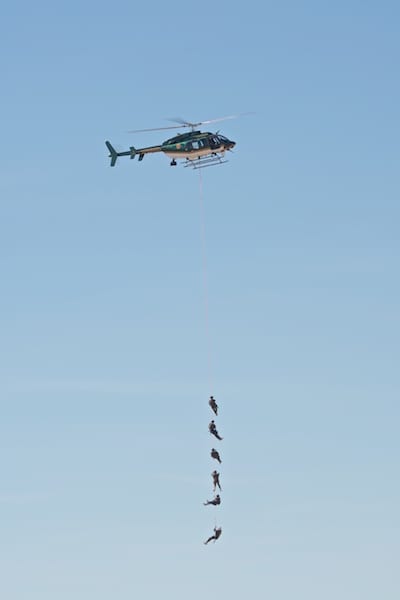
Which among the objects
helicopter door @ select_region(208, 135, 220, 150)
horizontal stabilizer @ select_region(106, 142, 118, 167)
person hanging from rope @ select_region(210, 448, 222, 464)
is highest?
horizontal stabilizer @ select_region(106, 142, 118, 167)

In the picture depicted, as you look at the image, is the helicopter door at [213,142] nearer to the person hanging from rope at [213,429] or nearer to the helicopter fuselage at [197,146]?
the helicopter fuselage at [197,146]

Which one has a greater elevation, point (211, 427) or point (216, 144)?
point (216, 144)

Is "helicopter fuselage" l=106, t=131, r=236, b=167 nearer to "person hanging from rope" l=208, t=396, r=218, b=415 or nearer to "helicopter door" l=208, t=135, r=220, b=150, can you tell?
"helicopter door" l=208, t=135, r=220, b=150

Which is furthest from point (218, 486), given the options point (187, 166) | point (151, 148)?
point (151, 148)

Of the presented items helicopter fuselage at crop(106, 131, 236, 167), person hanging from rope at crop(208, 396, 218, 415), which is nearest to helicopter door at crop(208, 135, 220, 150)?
helicopter fuselage at crop(106, 131, 236, 167)

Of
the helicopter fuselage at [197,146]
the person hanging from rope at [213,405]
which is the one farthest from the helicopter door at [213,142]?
the person hanging from rope at [213,405]

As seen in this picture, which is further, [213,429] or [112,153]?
[112,153]

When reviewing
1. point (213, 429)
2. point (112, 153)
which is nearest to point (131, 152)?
point (112, 153)

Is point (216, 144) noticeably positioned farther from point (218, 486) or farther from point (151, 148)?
point (218, 486)

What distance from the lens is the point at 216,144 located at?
103 m

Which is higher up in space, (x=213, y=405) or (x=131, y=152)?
(x=131, y=152)

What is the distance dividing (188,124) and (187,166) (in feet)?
15.8

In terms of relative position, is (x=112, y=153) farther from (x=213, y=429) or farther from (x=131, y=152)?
(x=213, y=429)

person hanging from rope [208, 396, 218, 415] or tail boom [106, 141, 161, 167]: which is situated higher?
tail boom [106, 141, 161, 167]
